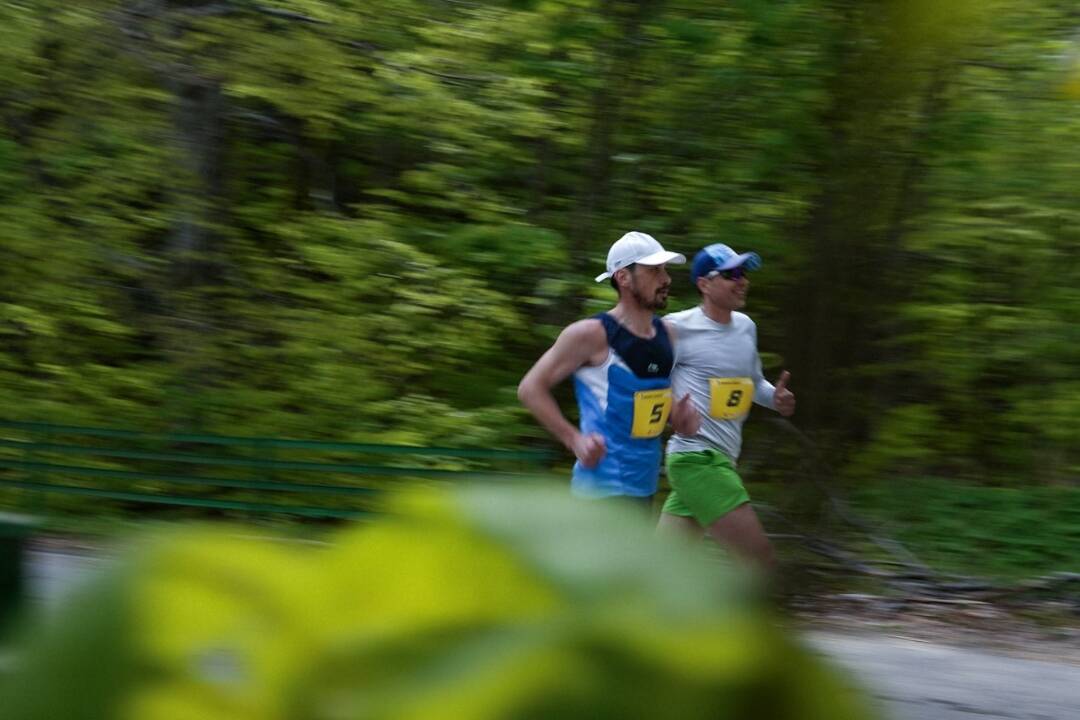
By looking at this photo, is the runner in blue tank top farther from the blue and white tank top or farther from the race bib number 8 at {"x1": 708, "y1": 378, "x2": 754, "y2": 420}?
the race bib number 8 at {"x1": 708, "y1": 378, "x2": 754, "y2": 420}

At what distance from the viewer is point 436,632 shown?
1408mm

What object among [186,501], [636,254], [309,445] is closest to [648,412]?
[636,254]

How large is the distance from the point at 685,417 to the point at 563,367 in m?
0.69

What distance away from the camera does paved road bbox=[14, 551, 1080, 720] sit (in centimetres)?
605

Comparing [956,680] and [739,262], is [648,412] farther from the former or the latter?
[956,680]

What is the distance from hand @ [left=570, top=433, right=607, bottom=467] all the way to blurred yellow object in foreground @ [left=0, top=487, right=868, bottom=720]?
14.2ft

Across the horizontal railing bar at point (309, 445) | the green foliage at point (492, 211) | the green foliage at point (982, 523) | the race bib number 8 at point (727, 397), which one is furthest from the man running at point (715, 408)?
the green foliage at point (982, 523)

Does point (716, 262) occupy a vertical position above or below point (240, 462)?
above

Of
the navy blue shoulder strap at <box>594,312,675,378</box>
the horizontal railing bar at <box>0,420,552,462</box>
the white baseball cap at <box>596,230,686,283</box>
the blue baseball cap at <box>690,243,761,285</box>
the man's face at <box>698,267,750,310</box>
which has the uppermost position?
the white baseball cap at <box>596,230,686,283</box>

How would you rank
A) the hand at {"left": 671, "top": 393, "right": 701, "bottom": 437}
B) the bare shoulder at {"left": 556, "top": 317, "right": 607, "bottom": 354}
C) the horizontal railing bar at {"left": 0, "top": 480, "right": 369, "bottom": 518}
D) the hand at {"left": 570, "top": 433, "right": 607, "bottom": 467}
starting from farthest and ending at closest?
1. the horizontal railing bar at {"left": 0, "top": 480, "right": 369, "bottom": 518}
2. the hand at {"left": 671, "top": 393, "right": 701, "bottom": 437}
3. the bare shoulder at {"left": 556, "top": 317, "right": 607, "bottom": 354}
4. the hand at {"left": 570, "top": 433, "right": 607, "bottom": 467}

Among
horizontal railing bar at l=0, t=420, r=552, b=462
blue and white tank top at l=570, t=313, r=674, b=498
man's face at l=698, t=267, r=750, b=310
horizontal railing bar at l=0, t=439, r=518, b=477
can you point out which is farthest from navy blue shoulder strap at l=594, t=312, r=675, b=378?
horizontal railing bar at l=0, t=439, r=518, b=477

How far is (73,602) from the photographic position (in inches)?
60.2

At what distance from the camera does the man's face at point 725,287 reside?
6.72 meters

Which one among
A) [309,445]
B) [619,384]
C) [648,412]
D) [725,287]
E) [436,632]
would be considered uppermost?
[436,632]
